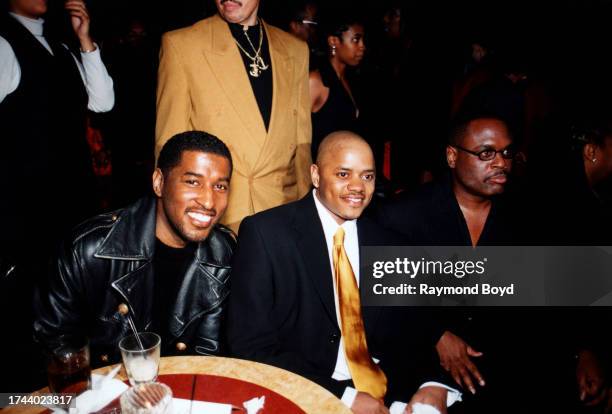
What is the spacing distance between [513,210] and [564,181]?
399 mm

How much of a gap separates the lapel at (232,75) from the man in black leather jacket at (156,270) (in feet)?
1.31

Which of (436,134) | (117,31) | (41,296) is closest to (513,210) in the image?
(436,134)

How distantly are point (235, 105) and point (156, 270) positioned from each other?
36.5 inches

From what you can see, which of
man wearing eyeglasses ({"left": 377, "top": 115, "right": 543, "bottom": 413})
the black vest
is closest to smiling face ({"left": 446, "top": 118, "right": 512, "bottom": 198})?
man wearing eyeglasses ({"left": 377, "top": 115, "right": 543, "bottom": 413})

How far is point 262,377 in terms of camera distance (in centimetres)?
152

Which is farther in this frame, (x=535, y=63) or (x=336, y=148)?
(x=535, y=63)

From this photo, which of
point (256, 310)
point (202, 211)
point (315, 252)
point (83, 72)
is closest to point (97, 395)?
point (256, 310)

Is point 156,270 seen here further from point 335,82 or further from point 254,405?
point 335,82

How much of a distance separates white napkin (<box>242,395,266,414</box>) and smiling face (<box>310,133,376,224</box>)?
41.4 inches

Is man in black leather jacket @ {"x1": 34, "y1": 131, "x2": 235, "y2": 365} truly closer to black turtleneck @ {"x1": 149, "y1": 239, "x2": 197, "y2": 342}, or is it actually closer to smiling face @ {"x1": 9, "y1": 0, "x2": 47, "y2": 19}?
black turtleneck @ {"x1": 149, "y1": 239, "x2": 197, "y2": 342}

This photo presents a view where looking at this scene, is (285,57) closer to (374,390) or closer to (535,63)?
(374,390)

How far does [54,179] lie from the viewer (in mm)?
2654

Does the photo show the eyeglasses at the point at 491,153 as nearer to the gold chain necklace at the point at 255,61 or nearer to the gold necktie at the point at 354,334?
the gold necktie at the point at 354,334

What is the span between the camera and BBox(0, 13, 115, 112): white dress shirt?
229 centimetres
